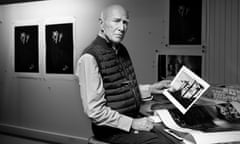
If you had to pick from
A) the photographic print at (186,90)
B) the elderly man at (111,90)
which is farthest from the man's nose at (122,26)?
the photographic print at (186,90)

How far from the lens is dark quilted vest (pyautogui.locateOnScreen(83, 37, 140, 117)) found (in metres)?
1.00

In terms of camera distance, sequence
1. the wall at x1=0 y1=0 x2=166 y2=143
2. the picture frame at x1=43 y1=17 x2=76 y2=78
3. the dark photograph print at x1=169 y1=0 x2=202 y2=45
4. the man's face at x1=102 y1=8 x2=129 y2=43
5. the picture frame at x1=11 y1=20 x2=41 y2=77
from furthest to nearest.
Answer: the picture frame at x1=11 y1=20 x2=41 y2=77
the picture frame at x1=43 y1=17 x2=76 y2=78
the wall at x1=0 y1=0 x2=166 y2=143
the dark photograph print at x1=169 y1=0 x2=202 y2=45
the man's face at x1=102 y1=8 x2=129 y2=43

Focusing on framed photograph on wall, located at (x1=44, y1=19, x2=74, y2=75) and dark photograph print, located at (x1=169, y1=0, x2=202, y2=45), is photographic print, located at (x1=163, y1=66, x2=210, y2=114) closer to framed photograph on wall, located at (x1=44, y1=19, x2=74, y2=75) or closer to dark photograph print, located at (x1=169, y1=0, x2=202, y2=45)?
dark photograph print, located at (x1=169, y1=0, x2=202, y2=45)

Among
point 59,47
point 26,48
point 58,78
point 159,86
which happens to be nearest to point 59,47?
point 59,47

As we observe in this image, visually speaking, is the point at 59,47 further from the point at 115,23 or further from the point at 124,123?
the point at 124,123

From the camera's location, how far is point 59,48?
2059 mm

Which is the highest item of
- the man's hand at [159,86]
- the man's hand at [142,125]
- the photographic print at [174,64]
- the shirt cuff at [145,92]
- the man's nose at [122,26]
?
the man's nose at [122,26]

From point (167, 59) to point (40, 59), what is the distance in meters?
1.13

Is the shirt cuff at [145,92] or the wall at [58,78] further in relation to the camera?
the wall at [58,78]

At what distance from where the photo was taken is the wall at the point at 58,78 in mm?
1682

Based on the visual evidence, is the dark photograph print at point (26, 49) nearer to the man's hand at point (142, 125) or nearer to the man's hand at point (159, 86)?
the man's hand at point (159, 86)

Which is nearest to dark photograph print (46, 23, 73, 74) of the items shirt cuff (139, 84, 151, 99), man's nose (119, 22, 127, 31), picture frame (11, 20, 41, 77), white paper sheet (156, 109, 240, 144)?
picture frame (11, 20, 41, 77)

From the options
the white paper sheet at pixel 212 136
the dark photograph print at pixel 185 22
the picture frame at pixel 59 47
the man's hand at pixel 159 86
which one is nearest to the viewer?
the white paper sheet at pixel 212 136

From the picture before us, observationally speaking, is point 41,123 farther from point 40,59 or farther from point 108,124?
point 108,124
